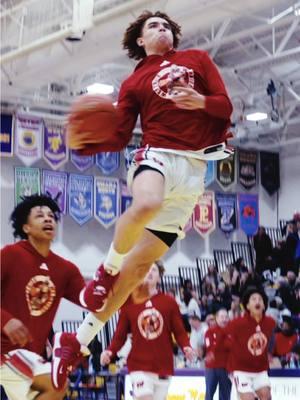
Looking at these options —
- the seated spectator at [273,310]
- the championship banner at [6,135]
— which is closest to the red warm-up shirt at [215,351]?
the seated spectator at [273,310]

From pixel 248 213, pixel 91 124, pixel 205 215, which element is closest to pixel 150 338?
pixel 91 124

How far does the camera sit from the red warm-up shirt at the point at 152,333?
25.9 ft

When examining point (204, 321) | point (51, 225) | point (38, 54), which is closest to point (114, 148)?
point (51, 225)

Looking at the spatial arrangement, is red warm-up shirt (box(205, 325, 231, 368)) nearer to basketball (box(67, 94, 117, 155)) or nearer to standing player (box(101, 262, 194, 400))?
standing player (box(101, 262, 194, 400))

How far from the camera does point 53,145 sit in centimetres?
1931

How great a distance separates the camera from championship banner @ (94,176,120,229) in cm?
1975

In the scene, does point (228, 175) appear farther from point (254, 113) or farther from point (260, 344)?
point (260, 344)

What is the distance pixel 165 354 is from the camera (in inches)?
311

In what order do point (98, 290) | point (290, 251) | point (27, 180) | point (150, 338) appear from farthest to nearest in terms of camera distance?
point (27, 180)
point (290, 251)
point (150, 338)
point (98, 290)

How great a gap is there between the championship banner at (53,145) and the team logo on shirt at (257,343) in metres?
10.7

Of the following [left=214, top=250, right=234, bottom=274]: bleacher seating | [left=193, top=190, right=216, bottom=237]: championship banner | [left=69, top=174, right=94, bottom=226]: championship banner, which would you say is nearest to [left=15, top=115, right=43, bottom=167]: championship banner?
[left=69, top=174, right=94, bottom=226]: championship banner

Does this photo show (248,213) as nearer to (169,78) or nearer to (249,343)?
(249,343)

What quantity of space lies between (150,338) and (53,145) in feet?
38.7

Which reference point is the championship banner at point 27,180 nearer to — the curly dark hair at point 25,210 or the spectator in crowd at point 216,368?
the spectator in crowd at point 216,368
